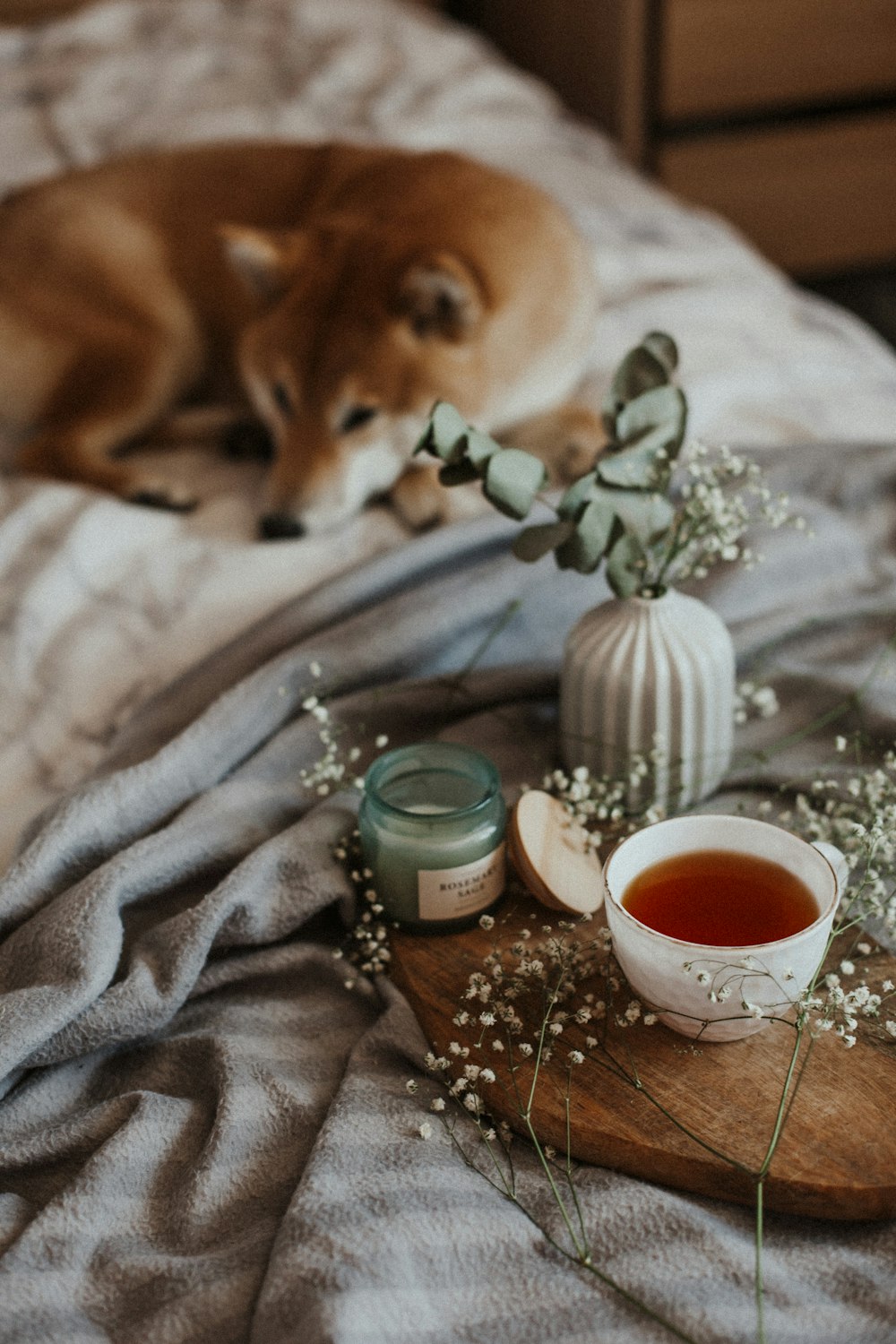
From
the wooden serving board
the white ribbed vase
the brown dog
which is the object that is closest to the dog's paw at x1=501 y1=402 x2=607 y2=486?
the brown dog

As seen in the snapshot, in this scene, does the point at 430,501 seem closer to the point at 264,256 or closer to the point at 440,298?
the point at 440,298

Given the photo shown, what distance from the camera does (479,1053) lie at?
0.64 metres

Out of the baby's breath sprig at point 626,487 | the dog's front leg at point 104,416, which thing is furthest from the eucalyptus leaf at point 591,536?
the dog's front leg at point 104,416

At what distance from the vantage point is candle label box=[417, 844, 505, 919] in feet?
2.29

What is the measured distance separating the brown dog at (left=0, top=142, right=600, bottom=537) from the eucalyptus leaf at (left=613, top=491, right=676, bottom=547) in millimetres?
393

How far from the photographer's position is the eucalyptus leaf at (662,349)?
0.79m

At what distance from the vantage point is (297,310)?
128 centimetres

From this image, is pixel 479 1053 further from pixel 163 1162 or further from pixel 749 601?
pixel 749 601

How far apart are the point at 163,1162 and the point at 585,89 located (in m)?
2.22

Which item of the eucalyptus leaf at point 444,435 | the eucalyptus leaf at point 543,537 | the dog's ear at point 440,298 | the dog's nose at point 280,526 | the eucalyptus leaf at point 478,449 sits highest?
the eucalyptus leaf at point 444,435

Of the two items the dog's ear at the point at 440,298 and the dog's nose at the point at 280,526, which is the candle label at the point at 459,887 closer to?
the dog's nose at the point at 280,526

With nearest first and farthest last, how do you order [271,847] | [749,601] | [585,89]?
[271,847] < [749,601] < [585,89]

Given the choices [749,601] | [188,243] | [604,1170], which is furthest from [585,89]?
[604,1170]

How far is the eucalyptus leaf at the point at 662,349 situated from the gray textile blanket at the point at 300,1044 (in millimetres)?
205
